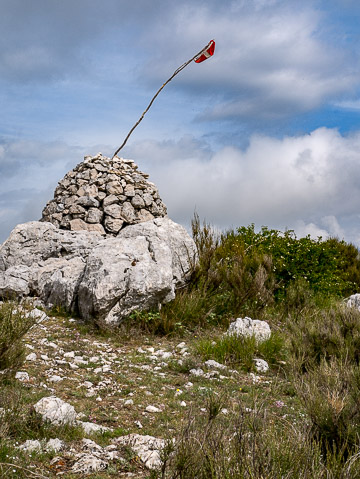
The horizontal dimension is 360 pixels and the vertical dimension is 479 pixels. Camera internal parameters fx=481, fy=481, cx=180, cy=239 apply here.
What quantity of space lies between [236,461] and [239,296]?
7.23 m

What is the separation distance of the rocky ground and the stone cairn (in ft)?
16.5

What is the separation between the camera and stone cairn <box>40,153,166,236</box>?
13188 millimetres

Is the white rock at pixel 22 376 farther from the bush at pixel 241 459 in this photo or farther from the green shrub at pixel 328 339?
the green shrub at pixel 328 339

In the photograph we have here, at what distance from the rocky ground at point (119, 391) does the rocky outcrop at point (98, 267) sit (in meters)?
0.56

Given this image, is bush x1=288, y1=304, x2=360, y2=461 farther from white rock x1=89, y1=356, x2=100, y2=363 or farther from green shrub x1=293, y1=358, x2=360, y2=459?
white rock x1=89, y1=356, x2=100, y2=363

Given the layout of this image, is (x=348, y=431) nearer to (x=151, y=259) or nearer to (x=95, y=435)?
(x=95, y=435)

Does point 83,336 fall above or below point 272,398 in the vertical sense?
above

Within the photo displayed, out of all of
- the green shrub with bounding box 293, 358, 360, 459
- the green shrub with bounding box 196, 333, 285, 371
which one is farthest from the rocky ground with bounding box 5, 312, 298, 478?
the green shrub with bounding box 293, 358, 360, 459

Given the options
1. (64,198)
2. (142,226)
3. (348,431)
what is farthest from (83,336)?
(64,198)

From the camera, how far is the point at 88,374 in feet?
19.9

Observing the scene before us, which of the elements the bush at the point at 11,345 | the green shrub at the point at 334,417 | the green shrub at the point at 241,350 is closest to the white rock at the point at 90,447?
the green shrub at the point at 334,417

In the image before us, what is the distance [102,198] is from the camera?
44.0 feet

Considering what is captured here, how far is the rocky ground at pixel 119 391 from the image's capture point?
369 cm

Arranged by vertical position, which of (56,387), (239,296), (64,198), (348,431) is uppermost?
(64,198)
